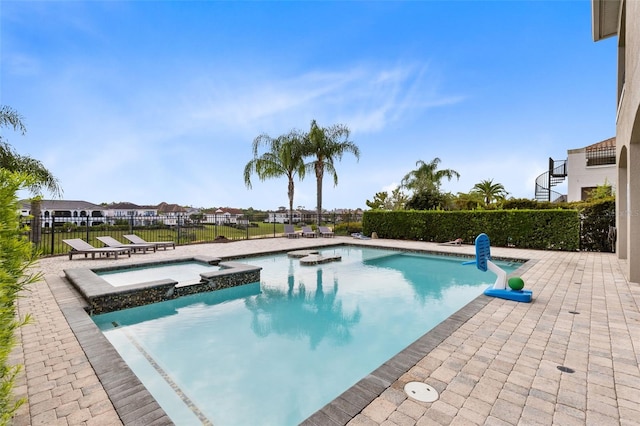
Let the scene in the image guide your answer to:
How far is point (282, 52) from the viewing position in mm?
15273

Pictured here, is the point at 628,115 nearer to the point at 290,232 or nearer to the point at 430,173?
the point at 290,232

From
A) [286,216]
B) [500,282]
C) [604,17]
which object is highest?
[604,17]

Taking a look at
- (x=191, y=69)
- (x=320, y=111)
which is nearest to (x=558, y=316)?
(x=191, y=69)

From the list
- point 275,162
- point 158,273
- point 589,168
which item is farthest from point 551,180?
point 158,273

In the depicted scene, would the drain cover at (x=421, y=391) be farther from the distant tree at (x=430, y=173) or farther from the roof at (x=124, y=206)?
the roof at (x=124, y=206)

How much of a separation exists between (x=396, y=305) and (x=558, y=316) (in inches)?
113

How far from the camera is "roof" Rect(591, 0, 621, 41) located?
9398 mm

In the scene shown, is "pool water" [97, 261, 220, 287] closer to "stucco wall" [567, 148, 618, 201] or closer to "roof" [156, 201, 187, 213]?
"stucco wall" [567, 148, 618, 201]

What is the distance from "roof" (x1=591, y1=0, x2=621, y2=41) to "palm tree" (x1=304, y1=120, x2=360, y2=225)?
41.9 ft

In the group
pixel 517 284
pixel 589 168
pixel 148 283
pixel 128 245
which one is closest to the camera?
pixel 517 284

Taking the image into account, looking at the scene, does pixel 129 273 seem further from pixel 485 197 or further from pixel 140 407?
pixel 485 197

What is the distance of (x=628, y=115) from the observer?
653cm

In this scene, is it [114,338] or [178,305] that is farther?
[178,305]

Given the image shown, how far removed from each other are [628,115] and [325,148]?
15.4 m
